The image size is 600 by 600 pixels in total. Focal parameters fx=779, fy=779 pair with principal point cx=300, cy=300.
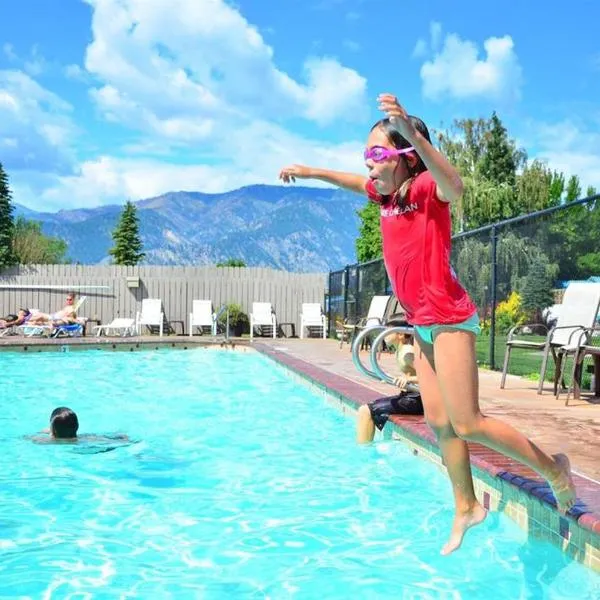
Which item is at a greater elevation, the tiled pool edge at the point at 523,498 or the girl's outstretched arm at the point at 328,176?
the girl's outstretched arm at the point at 328,176

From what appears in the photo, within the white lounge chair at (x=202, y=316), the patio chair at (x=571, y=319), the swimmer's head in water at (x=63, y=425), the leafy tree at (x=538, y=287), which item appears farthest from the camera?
the white lounge chair at (x=202, y=316)

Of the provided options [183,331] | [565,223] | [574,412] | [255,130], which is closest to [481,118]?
[183,331]

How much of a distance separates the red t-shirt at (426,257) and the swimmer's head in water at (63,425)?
3.77m

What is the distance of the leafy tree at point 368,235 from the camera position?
54969 millimetres

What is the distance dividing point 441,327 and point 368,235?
54.2 meters

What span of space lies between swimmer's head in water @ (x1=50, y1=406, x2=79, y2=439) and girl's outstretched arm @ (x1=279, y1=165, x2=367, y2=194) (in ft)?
11.1

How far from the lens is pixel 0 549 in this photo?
342cm

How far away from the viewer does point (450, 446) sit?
279 centimetres

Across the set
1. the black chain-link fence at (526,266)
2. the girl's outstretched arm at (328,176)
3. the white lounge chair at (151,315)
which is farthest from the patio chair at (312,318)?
the girl's outstretched arm at (328,176)

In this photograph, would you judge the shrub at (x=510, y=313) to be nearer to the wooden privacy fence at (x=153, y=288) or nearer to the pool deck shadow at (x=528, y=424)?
the pool deck shadow at (x=528, y=424)

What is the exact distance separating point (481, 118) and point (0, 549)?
143ft

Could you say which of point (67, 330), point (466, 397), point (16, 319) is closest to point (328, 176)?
point (466, 397)

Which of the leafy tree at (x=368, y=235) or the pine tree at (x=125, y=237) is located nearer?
the leafy tree at (x=368, y=235)

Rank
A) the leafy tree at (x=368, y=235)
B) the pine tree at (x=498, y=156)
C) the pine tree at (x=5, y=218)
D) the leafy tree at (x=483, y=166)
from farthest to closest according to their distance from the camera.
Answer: the leafy tree at (x=368, y=235)
the pine tree at (x=498, y=156)
the pine tree at (x=5, y=218)
the leafy tree at (x=483, y=166)
